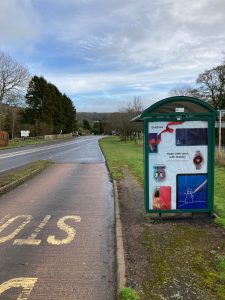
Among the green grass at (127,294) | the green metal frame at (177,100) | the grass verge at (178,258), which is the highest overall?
the green metal frame at (177,100)

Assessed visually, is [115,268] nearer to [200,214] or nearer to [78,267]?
[78,267]

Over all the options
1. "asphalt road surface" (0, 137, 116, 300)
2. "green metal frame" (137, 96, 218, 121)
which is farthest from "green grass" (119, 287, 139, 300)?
"green metal frame" (137, 96, 218, 121)

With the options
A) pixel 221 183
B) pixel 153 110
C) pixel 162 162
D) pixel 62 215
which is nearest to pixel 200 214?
pixel 162 162

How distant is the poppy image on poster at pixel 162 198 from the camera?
8328 mm

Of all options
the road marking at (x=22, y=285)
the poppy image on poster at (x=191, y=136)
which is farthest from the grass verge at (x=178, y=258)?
the poppy image on poster at (x=191, y=136)

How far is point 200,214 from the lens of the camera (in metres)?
8.60

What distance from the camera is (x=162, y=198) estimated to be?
8.34 m

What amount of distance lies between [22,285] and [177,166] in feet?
13.5

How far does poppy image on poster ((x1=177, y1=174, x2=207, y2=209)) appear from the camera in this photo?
8.30m

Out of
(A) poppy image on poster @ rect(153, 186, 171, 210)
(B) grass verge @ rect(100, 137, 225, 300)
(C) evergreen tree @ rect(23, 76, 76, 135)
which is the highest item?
(C) evergreen tree @ rect(23, 76, 76, 135)

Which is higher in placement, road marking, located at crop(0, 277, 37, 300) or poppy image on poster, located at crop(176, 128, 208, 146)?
poppy image on poster, located at crop(176, 128, 208, 146)

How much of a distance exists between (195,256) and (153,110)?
318 centimetres

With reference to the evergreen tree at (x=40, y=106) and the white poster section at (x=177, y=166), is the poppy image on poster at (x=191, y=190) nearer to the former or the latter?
the white poster section at (x=177, y=166)

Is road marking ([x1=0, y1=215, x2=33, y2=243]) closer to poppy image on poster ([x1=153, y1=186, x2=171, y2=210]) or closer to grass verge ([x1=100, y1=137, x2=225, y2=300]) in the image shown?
grass verge ([x1=100, y1=137, x2=225, y2=300])
